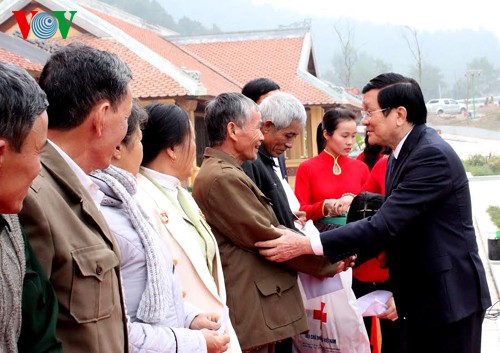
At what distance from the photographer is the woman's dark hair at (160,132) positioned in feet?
8.93

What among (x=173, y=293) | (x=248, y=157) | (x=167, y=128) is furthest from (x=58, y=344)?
(x=248, y=157)

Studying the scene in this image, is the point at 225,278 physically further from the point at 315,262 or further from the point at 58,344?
the point at 58,344

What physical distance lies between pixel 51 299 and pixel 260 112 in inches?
80.2

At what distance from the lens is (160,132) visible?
273cm

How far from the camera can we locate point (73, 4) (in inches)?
698

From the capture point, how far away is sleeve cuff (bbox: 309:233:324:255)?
3201 mm

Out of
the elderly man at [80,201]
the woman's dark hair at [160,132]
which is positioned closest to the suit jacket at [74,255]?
the elderly man at [80,201]

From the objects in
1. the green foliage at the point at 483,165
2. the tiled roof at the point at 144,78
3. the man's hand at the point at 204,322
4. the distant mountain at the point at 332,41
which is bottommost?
the distant mountain at the point at 332,41

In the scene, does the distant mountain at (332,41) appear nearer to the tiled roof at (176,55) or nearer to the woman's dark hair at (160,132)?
the tiled roof at (176,55)

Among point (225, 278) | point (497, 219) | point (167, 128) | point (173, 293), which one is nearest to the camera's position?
point (173, 293)

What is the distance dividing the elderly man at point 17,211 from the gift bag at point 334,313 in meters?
2.09

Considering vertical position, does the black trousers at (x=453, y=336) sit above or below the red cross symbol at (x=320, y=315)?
above

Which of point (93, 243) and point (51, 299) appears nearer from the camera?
point (51, 299)

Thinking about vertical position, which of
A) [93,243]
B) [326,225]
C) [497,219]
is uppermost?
[93,243]
